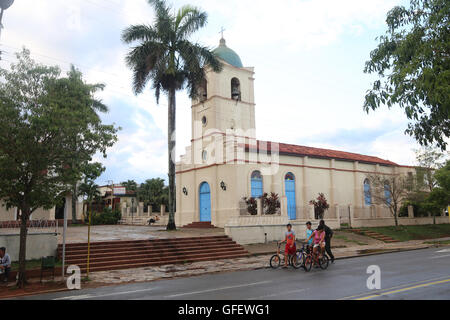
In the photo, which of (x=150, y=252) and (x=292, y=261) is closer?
(x=292, y=261)

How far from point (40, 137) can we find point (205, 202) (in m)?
18.9

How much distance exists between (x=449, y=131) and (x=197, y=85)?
1720 cm

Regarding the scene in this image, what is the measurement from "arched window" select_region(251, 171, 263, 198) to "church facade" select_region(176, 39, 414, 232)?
0.25ft

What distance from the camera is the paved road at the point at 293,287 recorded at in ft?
26.4

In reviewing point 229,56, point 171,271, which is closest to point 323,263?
point 171,271

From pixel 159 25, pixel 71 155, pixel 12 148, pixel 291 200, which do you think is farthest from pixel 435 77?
pixel 291 200

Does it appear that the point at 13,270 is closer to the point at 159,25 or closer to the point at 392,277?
the point at 392,277

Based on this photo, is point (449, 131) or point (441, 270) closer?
point (449, 131)

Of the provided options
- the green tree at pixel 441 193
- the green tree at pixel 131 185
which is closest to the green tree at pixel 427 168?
the green tree at pixel 441 193

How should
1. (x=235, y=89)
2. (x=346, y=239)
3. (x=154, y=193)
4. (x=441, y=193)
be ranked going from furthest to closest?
(x=154, y=193)
(x=235, y=89)
(x=441, y=193)
(x=346, y=239)

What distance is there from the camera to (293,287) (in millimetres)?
9195

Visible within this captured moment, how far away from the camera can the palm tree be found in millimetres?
23500

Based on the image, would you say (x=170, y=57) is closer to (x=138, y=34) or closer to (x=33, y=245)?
(x=138, y=34)

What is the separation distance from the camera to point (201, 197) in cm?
2995
